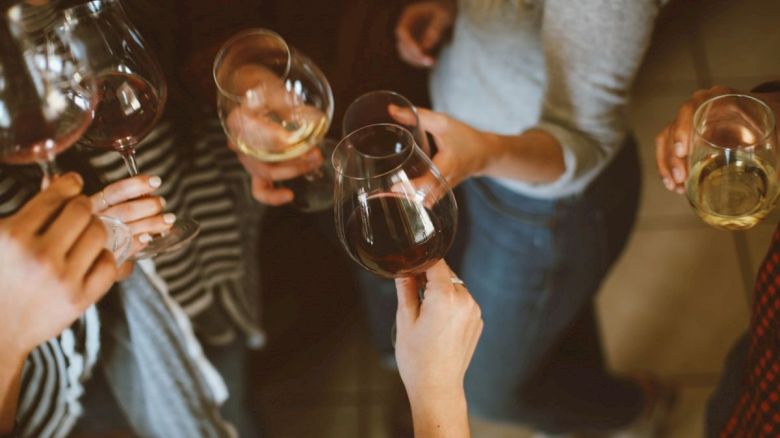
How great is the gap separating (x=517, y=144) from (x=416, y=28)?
→ 37cm

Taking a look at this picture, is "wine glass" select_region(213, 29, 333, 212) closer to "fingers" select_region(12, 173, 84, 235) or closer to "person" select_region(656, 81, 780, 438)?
"fingers" select_region(12, 173, 84, 235)

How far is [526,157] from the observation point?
1023 mm

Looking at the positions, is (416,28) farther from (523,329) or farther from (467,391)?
(467,391)

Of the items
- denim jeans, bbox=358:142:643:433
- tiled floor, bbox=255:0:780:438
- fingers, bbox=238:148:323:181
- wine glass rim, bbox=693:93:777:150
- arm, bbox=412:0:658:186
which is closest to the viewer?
wine glass rim, bbox=693:93:777:150

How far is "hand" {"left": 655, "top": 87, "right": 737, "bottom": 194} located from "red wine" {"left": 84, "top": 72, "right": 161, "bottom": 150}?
23.7 inches

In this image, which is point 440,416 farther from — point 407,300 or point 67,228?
point 67,228

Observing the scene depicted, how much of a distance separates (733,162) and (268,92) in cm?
54

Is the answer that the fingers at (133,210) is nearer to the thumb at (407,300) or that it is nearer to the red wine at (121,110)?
the red wine at (121,110)

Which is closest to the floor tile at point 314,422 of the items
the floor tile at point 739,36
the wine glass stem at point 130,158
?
the wine glass stem at point 130,158

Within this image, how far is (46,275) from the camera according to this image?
27.2 inches

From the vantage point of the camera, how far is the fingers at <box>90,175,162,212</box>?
86 cm

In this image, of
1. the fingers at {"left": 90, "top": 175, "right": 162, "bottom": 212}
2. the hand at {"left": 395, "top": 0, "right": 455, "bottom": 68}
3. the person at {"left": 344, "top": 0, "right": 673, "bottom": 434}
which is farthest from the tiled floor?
the fingers at {"left": 90, "top": 175, "right": 162, "bottom": 212}

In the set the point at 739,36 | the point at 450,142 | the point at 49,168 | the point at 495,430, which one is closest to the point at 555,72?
the point at 450,142

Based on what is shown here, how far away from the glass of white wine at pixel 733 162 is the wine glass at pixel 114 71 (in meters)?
0.62
